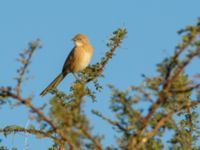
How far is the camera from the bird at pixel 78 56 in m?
10.9

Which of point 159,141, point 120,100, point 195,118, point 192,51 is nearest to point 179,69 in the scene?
point 192,51

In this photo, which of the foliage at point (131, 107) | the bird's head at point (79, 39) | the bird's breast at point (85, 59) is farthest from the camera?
the bird's head at point (79, 39)

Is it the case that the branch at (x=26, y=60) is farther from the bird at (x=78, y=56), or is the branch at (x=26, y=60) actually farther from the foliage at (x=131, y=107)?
the bird at (x=78, y=56)

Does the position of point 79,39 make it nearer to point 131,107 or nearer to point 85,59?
point 85,59

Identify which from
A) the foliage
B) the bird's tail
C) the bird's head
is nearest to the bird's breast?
the bird's head

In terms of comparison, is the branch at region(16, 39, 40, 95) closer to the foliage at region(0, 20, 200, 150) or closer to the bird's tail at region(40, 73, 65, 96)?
the foliage at region(0, 20, 200, 150)

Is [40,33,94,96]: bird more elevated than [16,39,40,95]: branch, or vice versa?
[40,33,94,96]: bird

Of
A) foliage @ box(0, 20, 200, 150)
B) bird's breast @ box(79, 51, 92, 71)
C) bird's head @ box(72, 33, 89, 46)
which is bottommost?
foliage @ box(0, 20, 200, 150)

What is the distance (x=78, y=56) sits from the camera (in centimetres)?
1120

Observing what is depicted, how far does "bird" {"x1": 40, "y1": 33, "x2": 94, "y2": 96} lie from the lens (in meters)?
10.9

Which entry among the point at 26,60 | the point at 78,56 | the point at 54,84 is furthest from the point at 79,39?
the point at 26,60

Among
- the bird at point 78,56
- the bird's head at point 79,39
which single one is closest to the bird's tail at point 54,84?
the bird at point 78,56

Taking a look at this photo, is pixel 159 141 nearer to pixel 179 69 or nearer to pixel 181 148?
pixel 179 69

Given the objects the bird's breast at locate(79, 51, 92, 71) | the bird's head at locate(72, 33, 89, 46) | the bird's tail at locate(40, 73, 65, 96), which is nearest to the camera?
the bird's tail at locate(40, 73, 65, 96)
